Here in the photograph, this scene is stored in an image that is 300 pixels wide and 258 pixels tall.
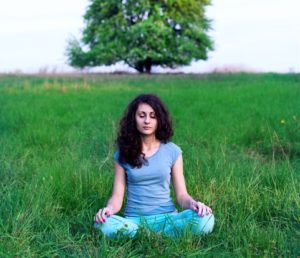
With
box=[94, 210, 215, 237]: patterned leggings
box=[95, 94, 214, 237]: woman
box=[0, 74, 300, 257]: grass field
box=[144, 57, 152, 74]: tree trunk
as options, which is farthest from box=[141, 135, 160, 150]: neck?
box=[144, 57, 152, 74]: tree trunk

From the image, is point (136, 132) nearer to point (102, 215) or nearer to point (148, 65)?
point (102, 215)

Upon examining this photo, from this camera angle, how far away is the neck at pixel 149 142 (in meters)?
3.85

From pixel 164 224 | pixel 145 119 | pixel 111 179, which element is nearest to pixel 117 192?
pixel 164 224

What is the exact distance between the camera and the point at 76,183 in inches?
180

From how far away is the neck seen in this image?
12.6ft

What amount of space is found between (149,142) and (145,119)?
0.56ft

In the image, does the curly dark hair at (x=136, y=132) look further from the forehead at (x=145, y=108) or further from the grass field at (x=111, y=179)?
the grass field at (x=111, y=179)

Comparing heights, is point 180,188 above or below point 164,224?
above

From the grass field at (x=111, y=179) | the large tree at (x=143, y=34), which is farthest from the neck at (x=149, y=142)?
the large tree at (x=143, y=34)

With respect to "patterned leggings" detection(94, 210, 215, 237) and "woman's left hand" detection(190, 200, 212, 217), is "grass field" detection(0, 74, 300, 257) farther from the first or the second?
"woman's left hand" detection(190, 200, 212, 217)

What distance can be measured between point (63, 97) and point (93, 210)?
804 cm

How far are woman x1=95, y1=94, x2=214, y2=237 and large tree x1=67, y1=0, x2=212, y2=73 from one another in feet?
83.0

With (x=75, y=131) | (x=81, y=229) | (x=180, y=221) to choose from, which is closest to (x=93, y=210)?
(x=81, y=229)

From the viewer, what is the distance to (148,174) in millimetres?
3748
